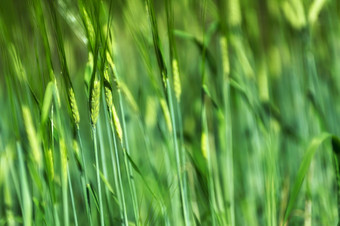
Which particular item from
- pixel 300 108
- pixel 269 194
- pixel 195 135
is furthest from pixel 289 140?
pixel 269 194

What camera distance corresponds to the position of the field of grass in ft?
1.56

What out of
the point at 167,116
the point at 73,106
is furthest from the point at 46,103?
the point at 167,116

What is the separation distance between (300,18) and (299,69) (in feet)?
0.42

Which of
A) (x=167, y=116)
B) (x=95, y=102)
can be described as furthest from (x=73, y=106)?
(x=167, y=116)

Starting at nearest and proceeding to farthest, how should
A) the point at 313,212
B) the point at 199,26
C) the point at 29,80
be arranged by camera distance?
the point at 29,80
the point at 313,212
the point at 199,26

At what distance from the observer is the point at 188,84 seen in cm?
91

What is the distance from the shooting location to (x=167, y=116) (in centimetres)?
56

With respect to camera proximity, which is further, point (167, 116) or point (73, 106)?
point (167, 116)

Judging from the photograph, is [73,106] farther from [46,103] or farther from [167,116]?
[167,116]

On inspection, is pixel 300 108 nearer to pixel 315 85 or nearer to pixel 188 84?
pixel 315 85

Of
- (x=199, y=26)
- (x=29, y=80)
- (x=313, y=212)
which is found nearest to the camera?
(x=29, y=80)

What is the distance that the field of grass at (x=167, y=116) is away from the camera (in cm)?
48

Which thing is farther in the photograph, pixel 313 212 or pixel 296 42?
pixel 296 42

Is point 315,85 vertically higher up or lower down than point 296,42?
lower down
